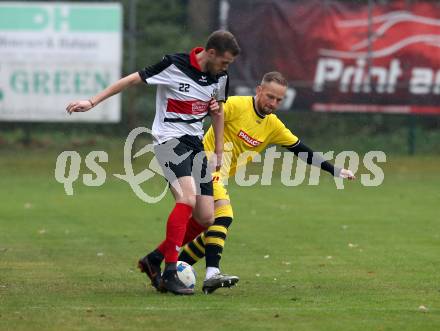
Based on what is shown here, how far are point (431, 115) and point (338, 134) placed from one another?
2856mm

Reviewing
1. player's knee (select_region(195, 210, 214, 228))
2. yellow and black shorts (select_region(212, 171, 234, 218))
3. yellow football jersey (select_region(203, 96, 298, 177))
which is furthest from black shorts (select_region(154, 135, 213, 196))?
yellow football jersey (select_region(203, 96, 298, 177))

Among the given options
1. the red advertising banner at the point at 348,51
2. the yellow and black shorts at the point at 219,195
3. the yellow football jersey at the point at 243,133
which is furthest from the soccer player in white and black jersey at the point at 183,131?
the red advertising banner at the point at 348,51

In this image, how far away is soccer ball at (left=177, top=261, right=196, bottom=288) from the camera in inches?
323

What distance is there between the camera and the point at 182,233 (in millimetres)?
8172

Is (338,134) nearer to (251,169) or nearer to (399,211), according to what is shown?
(251,169)

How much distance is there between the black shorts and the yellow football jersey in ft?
2.22

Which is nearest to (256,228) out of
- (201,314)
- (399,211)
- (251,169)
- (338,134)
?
(399,211)

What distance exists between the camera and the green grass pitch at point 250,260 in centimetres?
707

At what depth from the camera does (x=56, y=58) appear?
22.6 metres

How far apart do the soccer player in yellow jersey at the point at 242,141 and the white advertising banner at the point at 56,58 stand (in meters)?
13.7

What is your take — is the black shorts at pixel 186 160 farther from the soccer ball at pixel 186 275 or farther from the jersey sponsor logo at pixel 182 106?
the soccer ball at pixel 186 275

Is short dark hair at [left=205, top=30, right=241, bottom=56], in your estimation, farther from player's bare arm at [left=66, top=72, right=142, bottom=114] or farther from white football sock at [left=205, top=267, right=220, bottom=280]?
white football sock at [left=205, top=267, right=220, bottom=280]

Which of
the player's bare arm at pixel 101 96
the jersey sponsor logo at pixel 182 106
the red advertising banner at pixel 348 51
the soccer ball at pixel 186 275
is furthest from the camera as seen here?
the red advertising banner at pixel 348 51

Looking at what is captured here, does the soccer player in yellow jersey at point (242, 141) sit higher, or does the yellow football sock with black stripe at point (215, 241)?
the soccer player in yellow jersey at point (242, 141)
